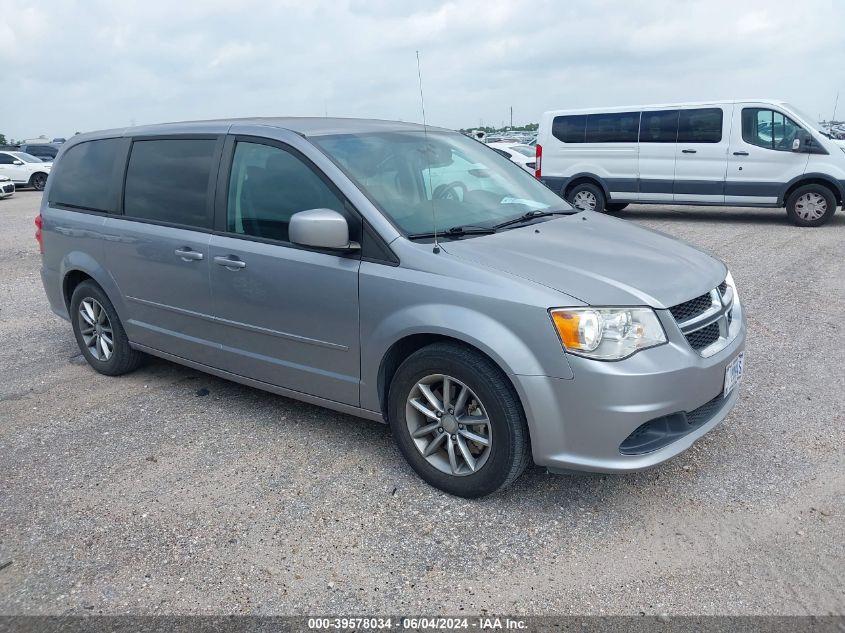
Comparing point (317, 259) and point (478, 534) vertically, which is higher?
point (317, 259)

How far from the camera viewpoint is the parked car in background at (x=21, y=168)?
24.9 m

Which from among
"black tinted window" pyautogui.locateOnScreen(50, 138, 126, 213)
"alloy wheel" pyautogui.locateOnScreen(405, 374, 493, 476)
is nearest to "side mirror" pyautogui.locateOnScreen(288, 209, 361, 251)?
"alloy wheel" pyautogui.locateOnScreen(405, 374, 493, 476)

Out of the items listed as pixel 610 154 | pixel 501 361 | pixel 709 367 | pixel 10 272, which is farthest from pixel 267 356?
pixel 610 154

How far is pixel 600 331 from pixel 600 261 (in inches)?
20.2

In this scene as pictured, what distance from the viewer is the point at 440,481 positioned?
11.2ft

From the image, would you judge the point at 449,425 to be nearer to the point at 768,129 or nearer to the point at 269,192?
the point at 269,192

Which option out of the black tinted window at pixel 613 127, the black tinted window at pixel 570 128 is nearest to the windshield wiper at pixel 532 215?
the black tinted window at pixel 613 127

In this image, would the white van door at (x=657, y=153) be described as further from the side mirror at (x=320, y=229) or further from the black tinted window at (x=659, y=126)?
the side mirror at (x=320, y=229)

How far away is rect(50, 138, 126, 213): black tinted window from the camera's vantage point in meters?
4.90

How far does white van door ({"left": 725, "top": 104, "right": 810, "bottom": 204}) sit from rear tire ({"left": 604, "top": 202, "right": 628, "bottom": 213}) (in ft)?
6.91

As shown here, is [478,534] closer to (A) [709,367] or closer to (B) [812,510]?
(A) [709,367]

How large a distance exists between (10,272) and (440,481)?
8.45m

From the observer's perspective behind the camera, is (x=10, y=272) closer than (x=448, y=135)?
No

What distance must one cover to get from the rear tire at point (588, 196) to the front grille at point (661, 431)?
33.8 feet
